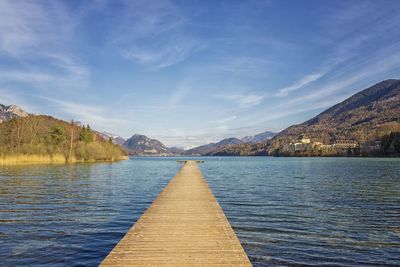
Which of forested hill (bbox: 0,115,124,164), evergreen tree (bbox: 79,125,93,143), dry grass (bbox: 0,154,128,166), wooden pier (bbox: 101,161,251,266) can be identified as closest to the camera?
wooden pier (bbox: 101,161,251,266)

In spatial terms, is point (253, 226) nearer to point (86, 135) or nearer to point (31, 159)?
point (31, 159)

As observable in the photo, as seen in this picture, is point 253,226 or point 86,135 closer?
point 253,226

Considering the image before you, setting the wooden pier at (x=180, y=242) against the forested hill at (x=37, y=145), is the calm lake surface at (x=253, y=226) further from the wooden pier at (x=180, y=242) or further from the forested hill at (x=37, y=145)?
the forested hill at (x=37, y=145)

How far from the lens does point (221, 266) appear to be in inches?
305

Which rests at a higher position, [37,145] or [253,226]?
[37,145]

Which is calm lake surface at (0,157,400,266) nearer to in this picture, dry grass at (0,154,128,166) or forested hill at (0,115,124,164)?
dry grass at (0,154,128,166)

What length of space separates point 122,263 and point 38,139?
8334cm

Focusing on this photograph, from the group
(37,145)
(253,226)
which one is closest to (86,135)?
(37,145)

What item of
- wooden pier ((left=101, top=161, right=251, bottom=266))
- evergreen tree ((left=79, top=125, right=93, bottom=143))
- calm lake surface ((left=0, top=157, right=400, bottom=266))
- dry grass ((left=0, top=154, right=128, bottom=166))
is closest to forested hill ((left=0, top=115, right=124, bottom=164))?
dry grass ((left=0, top=154, right=128, bottom=166))

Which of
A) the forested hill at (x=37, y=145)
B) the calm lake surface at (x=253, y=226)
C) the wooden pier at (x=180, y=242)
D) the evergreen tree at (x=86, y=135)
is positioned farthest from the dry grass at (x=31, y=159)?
the wooden pier at (x=180, y=242)

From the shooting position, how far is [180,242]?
993 centimetres

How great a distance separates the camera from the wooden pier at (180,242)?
8.14 metres

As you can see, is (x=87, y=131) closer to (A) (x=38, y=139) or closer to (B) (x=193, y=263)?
(A) (x=38, y=139)

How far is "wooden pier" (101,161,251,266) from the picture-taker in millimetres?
8141
